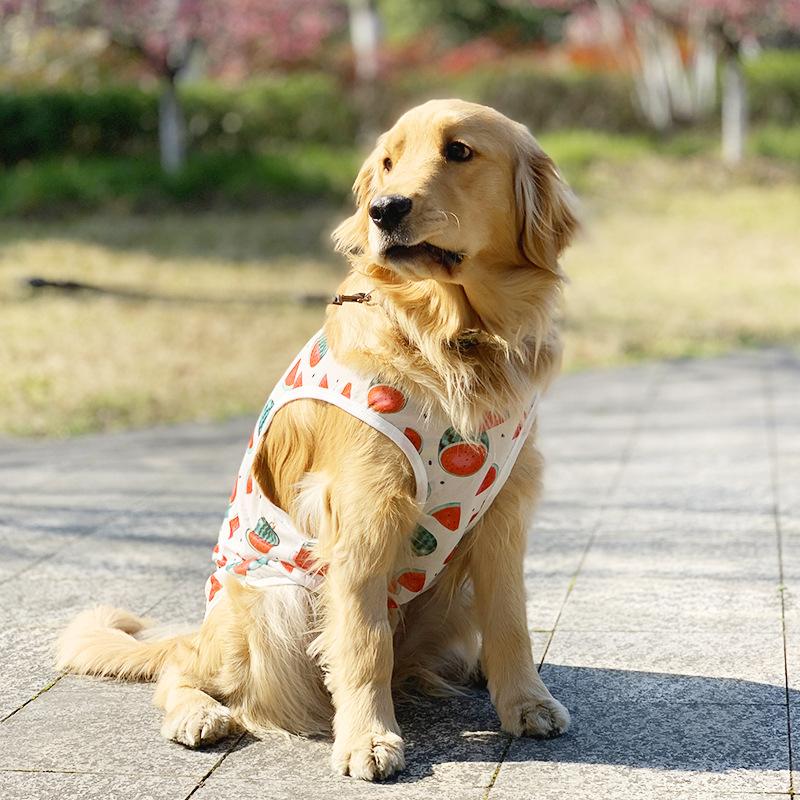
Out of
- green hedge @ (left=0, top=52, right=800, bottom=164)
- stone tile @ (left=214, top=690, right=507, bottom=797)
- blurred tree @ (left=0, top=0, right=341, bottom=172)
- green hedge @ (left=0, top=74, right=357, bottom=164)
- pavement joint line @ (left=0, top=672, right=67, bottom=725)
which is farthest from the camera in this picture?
green hedge @ (left=0, top=52, right=800, bottom=164)

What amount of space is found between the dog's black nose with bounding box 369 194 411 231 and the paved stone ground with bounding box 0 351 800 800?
134 centimetres

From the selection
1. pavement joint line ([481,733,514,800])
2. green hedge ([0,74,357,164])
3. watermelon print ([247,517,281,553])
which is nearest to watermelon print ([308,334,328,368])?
watermelon print ([247,517,281,553])

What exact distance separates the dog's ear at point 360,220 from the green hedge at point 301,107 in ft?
51.3

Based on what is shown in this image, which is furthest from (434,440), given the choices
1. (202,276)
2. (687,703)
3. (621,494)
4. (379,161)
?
(202,276)

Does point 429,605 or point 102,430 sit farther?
point 102,430

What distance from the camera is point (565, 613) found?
4.04m

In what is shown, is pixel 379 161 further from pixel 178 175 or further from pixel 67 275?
pixel 178 175

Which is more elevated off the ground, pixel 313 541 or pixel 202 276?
pixel 313 541

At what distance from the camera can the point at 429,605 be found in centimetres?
338

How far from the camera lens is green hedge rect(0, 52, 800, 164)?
17891 mm

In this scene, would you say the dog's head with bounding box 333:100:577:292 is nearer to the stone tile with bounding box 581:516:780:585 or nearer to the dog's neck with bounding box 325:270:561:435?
the dog's neck with bounding box 325:270:561:435

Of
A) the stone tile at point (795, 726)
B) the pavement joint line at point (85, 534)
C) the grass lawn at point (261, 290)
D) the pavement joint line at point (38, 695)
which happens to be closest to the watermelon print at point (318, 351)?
the pavement joint line at point (38, 695)

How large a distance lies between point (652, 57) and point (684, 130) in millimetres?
1415

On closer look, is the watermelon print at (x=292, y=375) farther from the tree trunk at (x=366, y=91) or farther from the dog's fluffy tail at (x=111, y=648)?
the tree trunk at (x=366, y=91)
